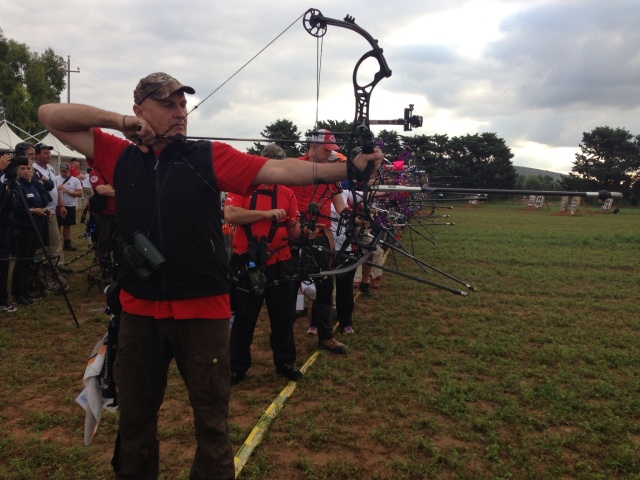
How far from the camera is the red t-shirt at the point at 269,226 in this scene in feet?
13.0

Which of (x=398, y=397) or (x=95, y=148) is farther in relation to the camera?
(x=398, y=397)

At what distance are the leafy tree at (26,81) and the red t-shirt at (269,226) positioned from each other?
37157mm

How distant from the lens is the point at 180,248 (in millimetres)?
2076

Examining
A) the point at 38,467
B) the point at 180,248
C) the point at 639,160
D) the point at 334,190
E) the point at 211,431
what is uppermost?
the point at 639,160

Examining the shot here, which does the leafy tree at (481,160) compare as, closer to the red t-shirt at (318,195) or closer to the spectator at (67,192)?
the spectator at (67,192)

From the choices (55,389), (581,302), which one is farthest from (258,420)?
(581,302)

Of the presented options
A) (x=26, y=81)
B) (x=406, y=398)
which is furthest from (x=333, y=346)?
(x=26, y=81)

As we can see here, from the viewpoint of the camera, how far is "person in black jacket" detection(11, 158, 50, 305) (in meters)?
6.28

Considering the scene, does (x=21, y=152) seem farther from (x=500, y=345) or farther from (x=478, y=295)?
(x=478, y=295)

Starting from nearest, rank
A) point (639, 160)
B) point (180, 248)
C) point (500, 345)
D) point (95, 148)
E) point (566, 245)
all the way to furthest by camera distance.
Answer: point (180, 248) < point (95, 148) < point (500, 345) < point (566, 245) < point (639, 160)

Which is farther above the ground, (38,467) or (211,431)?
(211,431)

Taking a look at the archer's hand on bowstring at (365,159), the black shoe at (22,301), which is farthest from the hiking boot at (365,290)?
the archer's hand on bowstring at (365,159)

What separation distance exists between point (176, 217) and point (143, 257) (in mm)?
214

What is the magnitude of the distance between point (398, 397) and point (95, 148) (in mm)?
2968
